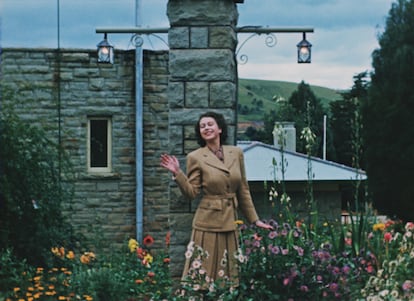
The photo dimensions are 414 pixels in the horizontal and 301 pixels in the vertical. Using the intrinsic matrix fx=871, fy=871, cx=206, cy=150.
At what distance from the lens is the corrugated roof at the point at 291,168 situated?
14600mm

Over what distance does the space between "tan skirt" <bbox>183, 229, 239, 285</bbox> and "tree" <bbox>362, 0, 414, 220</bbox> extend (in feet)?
57.6

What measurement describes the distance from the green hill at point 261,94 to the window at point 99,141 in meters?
36.2

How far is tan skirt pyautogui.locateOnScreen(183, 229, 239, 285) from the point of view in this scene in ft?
22.7

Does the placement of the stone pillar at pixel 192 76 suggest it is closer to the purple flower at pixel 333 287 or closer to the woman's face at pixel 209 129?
→ the woman's face at pixel 209 129

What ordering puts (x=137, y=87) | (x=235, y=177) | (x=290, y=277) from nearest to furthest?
(x=290, y=277)
(x=235, y=177)
(x=137, y=87)

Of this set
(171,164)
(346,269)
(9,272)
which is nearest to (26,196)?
(9,272)

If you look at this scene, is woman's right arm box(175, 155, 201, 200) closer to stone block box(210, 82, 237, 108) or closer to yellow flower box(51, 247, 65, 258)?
stone block box(210, 82, 237, 108)

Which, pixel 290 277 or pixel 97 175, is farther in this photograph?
pixel 97 175

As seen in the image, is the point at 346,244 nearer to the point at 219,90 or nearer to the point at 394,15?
the point at 219,90

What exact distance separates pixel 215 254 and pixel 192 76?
1527 mm

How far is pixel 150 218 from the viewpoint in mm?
13797

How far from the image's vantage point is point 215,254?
22.8ft

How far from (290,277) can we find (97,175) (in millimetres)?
7728

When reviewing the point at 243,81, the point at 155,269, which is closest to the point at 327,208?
the point at 155,269
